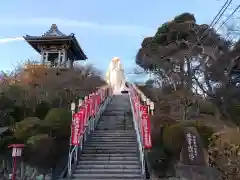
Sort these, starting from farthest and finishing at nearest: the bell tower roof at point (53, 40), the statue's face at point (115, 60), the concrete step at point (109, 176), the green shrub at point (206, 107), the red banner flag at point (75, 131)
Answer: the statue's face at point (115, 60), the bell tower roof at point (53, 40), the green shrub at point (206, 107), the red banner flag at point (75, 131), the concrete step at point (109, 176)

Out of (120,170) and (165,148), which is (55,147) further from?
(165,148)

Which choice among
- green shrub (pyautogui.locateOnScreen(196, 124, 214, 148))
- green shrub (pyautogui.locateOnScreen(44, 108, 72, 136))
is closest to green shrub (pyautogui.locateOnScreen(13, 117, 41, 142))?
green shrub (pyautogui.locateOnScreen(44, 108, 72, 136))

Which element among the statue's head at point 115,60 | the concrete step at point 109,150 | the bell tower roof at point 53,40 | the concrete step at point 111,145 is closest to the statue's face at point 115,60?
the statue's head at point 115,60

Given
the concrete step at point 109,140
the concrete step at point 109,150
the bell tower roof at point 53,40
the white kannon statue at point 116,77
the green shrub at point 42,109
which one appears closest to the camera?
the concrete step at point 109,150

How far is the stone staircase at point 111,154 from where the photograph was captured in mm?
10719

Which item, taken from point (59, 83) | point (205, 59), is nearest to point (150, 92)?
point (205, 59)

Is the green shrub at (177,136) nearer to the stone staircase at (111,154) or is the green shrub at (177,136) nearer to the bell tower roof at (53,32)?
the stone staircase at (111,154)

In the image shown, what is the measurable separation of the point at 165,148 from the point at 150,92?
1567 centimetres

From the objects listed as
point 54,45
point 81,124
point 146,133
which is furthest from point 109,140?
point 54,45

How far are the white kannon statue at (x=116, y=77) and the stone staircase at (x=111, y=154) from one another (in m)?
13.5

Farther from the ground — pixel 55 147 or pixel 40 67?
pixel 40 67

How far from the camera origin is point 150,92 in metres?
28.0

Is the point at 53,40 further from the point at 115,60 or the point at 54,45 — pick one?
the point at 115,60

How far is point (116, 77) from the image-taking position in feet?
98.4
